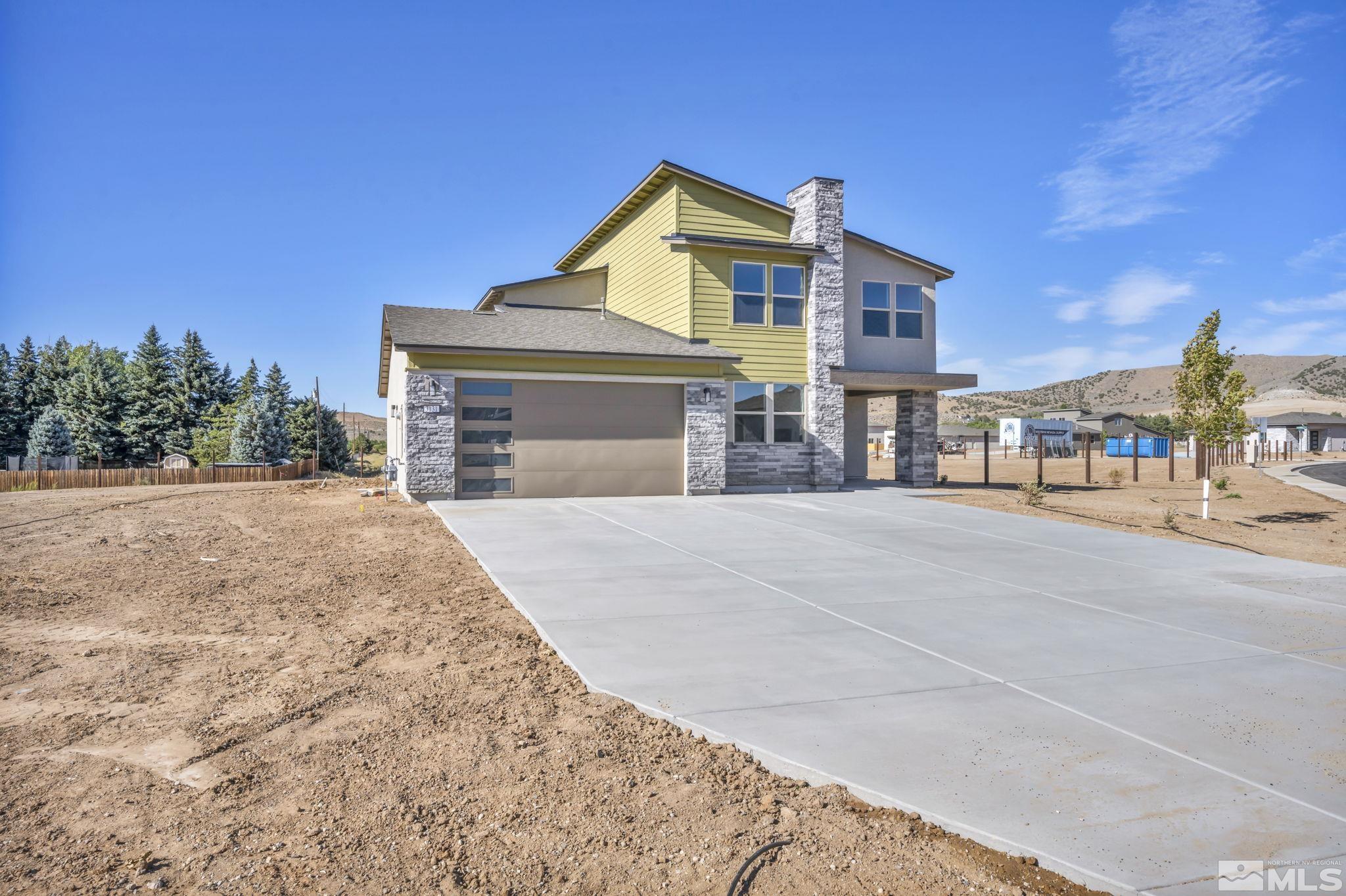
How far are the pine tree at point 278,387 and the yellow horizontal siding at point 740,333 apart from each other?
31243 mm

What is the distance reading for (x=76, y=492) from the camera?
2214 centimetres

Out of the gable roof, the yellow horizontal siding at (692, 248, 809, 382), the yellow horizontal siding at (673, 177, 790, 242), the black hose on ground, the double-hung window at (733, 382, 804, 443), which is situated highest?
the gable roof

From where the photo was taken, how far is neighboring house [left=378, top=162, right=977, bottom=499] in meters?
16.1

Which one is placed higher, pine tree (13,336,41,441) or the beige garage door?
pine tree (13,336,41,441)

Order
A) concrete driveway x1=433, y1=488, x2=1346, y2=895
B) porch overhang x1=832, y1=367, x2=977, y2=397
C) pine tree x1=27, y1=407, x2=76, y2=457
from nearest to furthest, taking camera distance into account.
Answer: concrete driveway x1=433, y1=488, x2=1346, y2=895 < porch overhang x1=832, y1=367, x2=977, y2=397 < pine tree x1=27, y1=407, x2=76, y2=457

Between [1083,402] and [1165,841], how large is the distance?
455 feet

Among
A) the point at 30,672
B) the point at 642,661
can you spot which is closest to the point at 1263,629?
the point at 642,661

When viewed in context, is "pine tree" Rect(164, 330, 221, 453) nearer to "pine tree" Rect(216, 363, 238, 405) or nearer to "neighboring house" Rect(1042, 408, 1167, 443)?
"pine tree" Rect(216, 363, 238, 405)

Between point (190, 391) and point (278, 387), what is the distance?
433 cm

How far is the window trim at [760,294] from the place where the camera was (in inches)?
739

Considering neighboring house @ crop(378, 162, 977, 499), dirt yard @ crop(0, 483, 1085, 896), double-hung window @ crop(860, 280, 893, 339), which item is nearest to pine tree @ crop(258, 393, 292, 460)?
neighboring house @ crop(378, 162, 977, 499)

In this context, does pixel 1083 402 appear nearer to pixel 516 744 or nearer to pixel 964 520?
pixel 964 520

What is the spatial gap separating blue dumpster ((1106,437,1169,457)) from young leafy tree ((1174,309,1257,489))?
47.8 metres

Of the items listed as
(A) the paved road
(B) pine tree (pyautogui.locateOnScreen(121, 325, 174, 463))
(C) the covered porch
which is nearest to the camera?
(C) the covered porch
